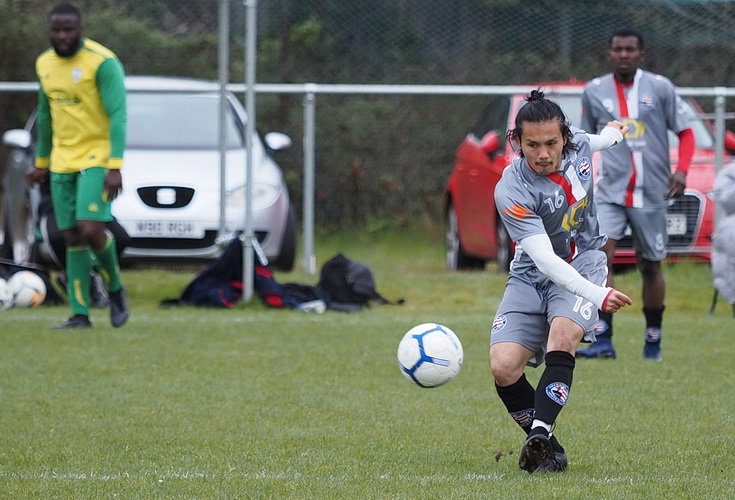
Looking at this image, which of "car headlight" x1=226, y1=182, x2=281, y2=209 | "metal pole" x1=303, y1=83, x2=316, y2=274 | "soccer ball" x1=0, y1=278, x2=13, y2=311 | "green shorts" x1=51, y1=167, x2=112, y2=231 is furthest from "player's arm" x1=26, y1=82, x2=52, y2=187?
"metal pole" x1=303, y1=83, x2=316, y2=274

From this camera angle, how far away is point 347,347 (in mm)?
8070

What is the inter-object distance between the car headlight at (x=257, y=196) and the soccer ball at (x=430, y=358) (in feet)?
19.9

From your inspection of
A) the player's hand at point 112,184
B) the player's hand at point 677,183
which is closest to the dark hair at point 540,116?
the player's hand at point 677,183

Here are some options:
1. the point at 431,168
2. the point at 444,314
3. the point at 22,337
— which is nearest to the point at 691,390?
the point at 444,314

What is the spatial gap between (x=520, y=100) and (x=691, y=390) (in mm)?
5640

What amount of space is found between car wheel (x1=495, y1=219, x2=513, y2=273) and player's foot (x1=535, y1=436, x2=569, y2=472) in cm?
640

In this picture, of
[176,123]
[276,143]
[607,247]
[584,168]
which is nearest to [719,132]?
[276,143]

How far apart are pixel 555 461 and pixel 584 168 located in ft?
3.60

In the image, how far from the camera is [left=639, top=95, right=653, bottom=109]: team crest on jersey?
25.5 feet

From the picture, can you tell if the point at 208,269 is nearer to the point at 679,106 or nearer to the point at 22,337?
the point at 22,337

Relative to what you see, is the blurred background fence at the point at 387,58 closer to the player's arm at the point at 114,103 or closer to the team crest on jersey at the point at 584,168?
the player's arm at the point at 114,103

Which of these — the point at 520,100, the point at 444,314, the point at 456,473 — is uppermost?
the point at 520,100

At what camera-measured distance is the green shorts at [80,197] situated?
8.24 metres

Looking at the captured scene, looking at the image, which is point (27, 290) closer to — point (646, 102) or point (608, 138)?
point (646, 102)
